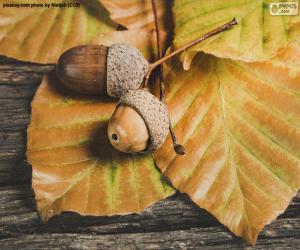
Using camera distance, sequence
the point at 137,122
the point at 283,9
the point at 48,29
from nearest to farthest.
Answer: the point at 137,122
the point at 283,9
the point at 48,29

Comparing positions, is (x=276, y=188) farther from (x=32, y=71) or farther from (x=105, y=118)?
(x=32, y=71)

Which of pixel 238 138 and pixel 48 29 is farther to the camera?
pixel 48 29

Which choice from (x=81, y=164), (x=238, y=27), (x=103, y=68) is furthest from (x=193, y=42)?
(x=81, y=164)

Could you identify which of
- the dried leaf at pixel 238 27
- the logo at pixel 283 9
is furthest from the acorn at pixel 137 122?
the logo at pixel 283 9

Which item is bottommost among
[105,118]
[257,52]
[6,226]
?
[6,226]

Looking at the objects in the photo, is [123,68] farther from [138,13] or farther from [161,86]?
[138,13]

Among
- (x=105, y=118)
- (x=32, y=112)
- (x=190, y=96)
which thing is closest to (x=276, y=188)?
(x=190, y=96)

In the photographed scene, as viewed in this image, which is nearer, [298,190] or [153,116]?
[153,116]
